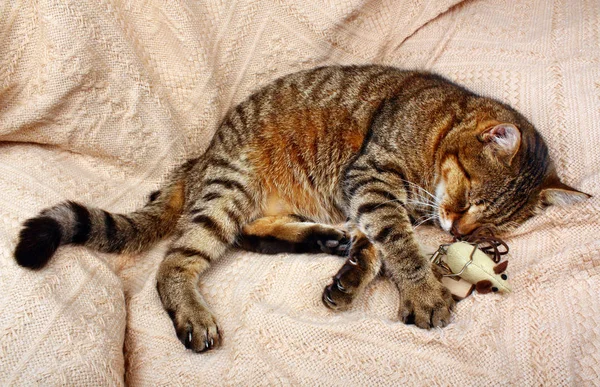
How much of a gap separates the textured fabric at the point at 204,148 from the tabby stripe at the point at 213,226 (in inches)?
3.3

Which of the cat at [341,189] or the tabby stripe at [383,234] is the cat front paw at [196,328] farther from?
the tabby stripe at [383,234]

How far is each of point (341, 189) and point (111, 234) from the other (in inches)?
35.8

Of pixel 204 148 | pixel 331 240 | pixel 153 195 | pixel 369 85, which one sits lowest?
pixel 153 195

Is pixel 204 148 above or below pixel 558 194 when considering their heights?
below

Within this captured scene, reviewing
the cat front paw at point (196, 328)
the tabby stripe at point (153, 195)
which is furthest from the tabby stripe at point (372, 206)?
the tabby stripe at point (153, 195)

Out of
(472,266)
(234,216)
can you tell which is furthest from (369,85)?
(472,266)

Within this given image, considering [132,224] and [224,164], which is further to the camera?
[224,164]

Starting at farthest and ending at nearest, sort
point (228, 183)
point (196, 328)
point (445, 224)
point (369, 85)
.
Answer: point (369, 85), point (228, 183), point (445, 224), point (196, 328)

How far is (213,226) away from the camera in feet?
6.19

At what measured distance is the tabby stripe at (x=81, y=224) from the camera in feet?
5.22

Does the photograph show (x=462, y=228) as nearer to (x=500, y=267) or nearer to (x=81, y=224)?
(x=500, y=267)

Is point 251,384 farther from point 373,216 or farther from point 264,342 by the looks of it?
point 373,216

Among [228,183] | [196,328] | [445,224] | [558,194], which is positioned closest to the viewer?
[196,328]

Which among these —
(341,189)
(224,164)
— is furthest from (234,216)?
(341,189)
